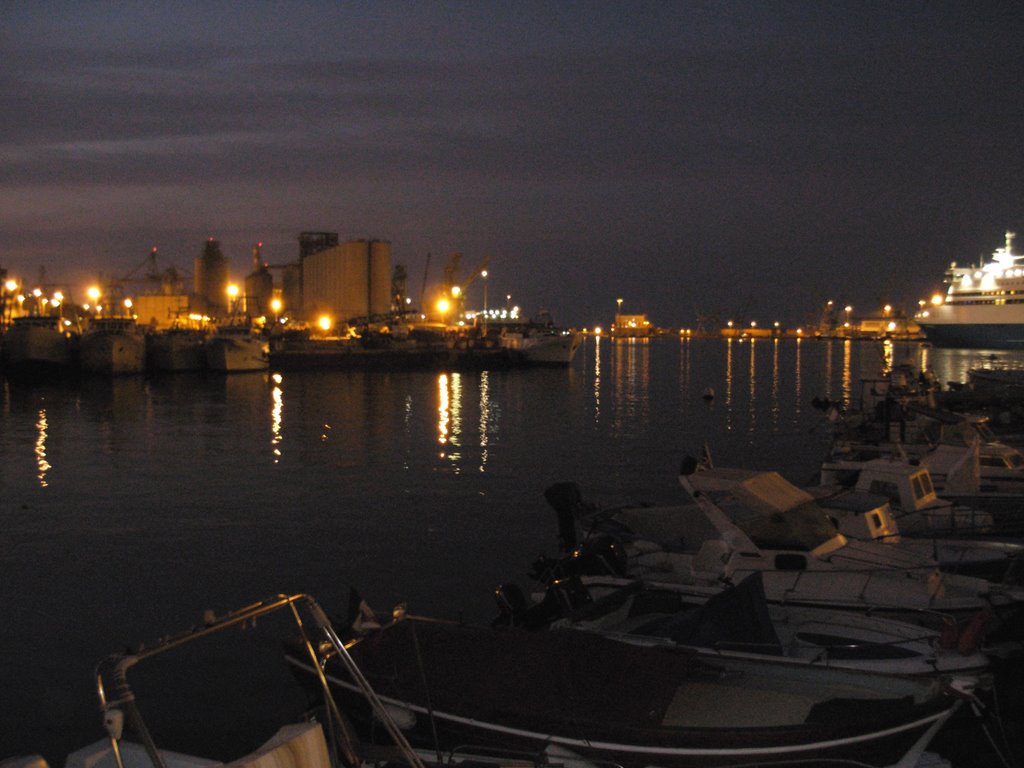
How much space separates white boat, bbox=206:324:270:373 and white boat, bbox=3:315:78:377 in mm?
12083

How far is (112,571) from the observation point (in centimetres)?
1836

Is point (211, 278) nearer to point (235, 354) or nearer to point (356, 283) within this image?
point (356, 283)

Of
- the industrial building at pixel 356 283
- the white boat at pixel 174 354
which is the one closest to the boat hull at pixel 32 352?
the white boat at pixel 174 354

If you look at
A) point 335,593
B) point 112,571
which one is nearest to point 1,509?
point 112,571

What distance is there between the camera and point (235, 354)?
8894cm

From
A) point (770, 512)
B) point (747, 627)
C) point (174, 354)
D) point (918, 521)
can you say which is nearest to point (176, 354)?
point (174, 354)

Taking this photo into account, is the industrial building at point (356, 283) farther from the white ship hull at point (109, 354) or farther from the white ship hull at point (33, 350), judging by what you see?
the white ship hull at point (33, 350)

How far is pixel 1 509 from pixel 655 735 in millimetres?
22119

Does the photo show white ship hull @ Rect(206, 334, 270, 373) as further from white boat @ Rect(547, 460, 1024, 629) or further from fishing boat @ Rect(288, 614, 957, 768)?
fishing boat @ Rect(288, 614, 957, 768)

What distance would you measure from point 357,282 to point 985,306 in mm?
89980

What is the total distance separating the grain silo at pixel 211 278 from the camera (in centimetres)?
15962

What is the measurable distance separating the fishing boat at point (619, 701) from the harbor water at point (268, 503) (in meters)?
2.49

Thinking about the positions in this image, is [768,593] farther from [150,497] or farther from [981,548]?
[150,497]

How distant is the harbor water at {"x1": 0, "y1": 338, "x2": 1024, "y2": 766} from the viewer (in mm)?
13484
